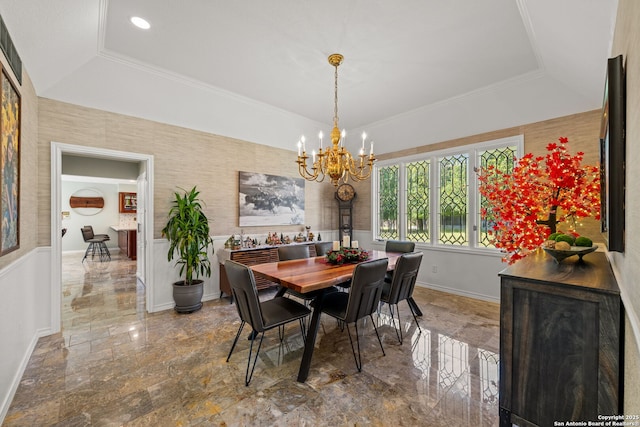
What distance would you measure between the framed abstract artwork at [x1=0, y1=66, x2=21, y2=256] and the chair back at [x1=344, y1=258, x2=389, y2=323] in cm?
236

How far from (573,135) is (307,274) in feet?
11.7

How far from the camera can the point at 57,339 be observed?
9.07ft

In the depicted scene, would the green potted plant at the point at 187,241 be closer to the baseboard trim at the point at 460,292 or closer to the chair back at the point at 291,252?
the chair back at the point at 291,252

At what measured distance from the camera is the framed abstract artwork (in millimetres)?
1771

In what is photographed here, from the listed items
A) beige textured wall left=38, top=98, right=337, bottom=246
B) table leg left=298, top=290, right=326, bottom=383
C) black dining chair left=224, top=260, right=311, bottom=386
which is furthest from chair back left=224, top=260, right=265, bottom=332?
beige textured wall left=38, top=98, right=337, bottom=246

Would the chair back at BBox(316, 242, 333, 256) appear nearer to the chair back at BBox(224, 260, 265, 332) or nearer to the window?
the chair back at BBox(224, 260, 265, 332)

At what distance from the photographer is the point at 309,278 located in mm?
2273

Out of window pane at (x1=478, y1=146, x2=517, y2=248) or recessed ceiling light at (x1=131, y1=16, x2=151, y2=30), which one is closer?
recessed ceiling light at (x1=131, y1=16, x2=151, y2=30)

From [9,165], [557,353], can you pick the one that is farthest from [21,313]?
[557,353]

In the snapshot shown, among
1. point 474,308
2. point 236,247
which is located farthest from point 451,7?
point 236,247

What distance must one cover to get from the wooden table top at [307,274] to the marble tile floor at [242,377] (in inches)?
28.8

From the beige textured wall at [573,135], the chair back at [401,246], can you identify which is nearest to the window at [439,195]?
the beige textured wall at [573,135]

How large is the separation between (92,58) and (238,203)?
2392 mm

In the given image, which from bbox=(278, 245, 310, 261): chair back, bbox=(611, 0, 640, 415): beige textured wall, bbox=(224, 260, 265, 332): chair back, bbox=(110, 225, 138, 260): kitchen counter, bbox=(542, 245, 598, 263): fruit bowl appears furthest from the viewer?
bbox=(110, 225, 138, 260): kitchen counter
